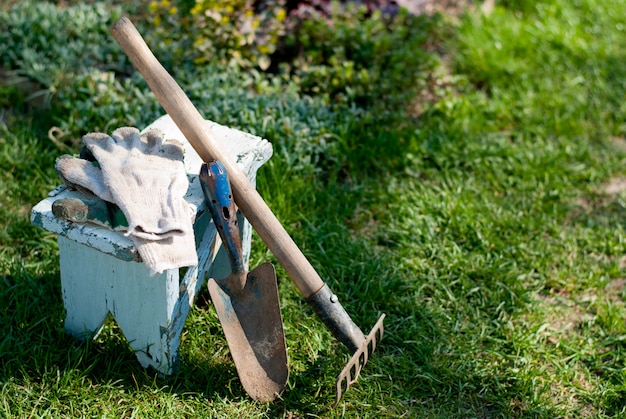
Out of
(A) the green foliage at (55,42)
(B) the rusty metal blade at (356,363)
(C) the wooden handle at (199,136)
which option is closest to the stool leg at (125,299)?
(C) the wooden handle at (199,136)

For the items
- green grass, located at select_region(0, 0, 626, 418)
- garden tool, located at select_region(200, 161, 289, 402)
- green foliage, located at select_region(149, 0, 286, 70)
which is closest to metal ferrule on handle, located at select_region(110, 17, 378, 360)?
garden tool, located at select_region(200, 161, 289, 402)

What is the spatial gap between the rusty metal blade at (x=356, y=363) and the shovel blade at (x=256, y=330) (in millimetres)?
209

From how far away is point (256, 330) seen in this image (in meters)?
2.41

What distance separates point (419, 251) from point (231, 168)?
3.79 ft

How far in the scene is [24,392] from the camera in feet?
7.52

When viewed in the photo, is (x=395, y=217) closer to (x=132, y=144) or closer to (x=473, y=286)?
(x=473, y=286)

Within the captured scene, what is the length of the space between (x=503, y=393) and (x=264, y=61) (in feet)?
7.03

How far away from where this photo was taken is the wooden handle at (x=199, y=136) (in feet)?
7.36

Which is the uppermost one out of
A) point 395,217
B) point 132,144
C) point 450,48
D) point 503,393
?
point 132,144

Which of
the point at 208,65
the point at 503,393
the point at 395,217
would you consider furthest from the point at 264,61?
the point at 503,393

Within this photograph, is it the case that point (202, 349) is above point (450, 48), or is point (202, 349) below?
below

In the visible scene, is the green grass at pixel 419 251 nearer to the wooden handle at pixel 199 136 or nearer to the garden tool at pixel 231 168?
the garden tool at pixel 231 168

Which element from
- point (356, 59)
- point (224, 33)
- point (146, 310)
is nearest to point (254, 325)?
point (146, 310)

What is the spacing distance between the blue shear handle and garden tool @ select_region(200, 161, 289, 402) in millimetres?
82
